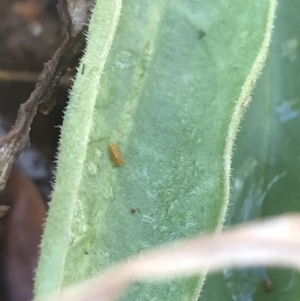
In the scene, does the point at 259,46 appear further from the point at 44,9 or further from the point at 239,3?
the point at 44,9

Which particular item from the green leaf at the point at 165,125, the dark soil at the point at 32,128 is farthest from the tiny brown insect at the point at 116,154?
the dark soil at the point at 32,128

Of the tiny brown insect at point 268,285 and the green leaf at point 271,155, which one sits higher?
the green leaf at point 271,155

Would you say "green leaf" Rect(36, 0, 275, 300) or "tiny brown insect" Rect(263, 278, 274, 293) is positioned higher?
"green leaf" Rect(36, 0, 275, 300)

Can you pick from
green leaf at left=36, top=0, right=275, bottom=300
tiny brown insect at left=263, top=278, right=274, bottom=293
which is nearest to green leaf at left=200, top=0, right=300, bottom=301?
tiny brown insect at left=263, top=278, right=274, bottom=293

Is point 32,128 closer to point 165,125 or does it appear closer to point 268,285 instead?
point 165,125

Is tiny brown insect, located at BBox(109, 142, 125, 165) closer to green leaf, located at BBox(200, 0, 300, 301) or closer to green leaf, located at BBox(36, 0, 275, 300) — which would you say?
green leaf, located at BBox(36, 0, 275, 300)

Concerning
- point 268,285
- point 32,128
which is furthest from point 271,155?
point 32,128

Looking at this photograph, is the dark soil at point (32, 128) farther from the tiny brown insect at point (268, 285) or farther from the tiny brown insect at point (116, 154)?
the tiny brown insect at point (268, 285)
